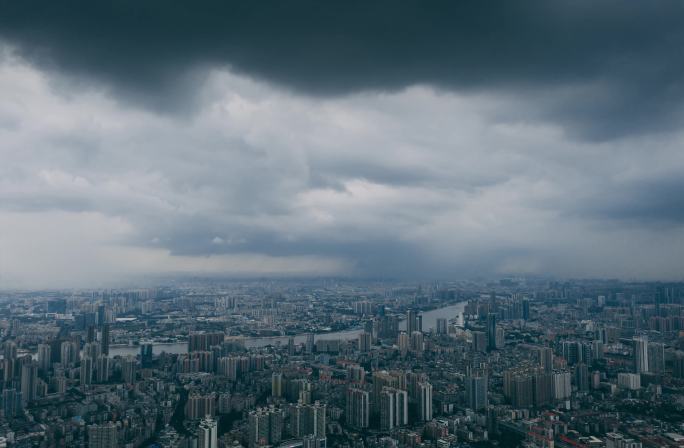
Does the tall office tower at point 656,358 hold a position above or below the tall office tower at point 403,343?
above

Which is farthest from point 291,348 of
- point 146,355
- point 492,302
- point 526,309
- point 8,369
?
point 492,302

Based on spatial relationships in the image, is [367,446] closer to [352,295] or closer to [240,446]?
[240,446]

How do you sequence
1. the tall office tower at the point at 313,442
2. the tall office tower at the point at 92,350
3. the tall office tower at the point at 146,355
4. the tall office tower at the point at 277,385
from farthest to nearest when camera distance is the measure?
the tall office tower at the point at 146,355 < the tall office tower at the point at 92,350 < the tall office tower at the point at 277,385 < the tall office tower at the point at 313,442

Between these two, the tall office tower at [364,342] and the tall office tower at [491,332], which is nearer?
the tall office tower at [491,332]

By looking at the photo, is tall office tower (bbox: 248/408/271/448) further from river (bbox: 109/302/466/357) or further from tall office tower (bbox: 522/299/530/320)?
tall office tower (bbox: 522/299/530/320)

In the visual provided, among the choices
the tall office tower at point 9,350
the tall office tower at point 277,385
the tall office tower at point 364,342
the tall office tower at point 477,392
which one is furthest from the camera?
the tall office tower at point 364,342

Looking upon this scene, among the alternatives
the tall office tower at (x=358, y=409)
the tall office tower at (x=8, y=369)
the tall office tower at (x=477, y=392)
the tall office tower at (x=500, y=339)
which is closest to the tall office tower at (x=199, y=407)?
the tall office tower at (x=358, y=409)

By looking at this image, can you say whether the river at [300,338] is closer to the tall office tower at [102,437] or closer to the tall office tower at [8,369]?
the tall office tower at [8,369]
